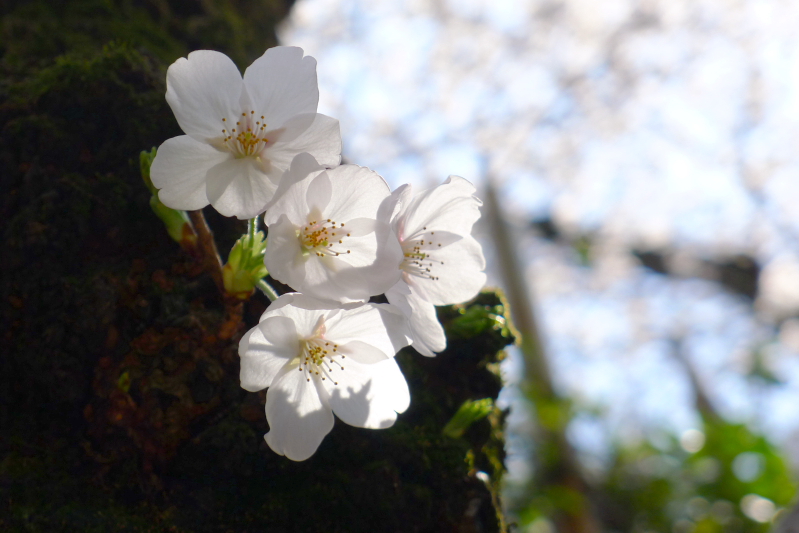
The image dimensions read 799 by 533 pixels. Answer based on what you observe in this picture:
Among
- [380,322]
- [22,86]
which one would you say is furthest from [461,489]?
[22,86]

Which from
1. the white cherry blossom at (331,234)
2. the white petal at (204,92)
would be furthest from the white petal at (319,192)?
the white petal at (204,92)

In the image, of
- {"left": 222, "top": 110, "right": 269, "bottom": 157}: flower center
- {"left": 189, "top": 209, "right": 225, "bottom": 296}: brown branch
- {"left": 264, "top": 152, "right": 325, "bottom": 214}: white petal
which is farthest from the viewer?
{"left": 189, "top": 209, "right": 225, "bottom": 296}: brown branch

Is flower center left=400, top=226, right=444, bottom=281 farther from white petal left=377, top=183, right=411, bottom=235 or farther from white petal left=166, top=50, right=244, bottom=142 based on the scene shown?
white petal left=166, top=50, right=244, bottom=142

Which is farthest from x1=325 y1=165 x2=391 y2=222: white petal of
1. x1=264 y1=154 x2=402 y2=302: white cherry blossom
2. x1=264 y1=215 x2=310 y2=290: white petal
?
x1=264 y1=215 x2=310 y2=290: white petal

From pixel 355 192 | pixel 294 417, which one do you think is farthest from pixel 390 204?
pixel 294 417

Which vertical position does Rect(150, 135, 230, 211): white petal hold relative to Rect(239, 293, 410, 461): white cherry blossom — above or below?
above

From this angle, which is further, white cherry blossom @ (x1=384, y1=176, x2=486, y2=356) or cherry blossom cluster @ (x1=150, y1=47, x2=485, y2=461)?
white cherry blossom @ (x1=384, y1=176, x2=486, y2=356)

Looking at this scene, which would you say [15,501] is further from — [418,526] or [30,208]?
[418,526]
